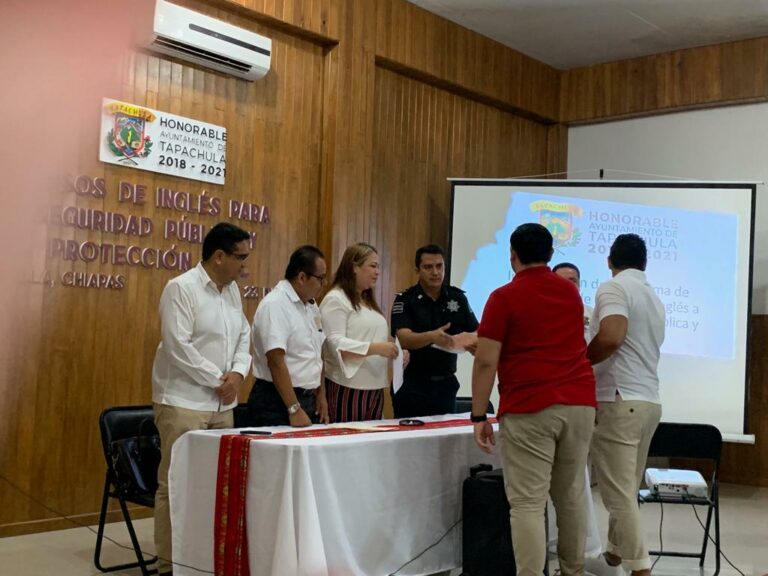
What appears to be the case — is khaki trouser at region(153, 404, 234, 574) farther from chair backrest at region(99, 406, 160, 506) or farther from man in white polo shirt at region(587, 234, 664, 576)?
man in white polo shirt at region(587, 234, 664, 576)

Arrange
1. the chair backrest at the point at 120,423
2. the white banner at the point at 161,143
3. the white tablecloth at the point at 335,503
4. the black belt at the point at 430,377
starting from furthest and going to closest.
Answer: the white banner at the point at 161,143
the black belt at the point at 430,377
the chair backrest at the point at 120,423
the white tablecloth at the point at 335,503

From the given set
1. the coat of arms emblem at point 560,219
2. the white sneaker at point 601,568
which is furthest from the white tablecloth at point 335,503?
the coat of arms emblem at point 560,219

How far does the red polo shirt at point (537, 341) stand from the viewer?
2.92 m

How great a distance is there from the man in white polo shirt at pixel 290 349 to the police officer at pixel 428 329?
1.66ft

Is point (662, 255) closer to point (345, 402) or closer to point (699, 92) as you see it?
point (699, 92)

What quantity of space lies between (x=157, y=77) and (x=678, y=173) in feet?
14.6

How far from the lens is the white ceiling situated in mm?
6258

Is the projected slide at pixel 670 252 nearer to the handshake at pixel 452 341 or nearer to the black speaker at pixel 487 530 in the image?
the handshake at pixel 452 341

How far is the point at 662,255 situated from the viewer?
6.36 m

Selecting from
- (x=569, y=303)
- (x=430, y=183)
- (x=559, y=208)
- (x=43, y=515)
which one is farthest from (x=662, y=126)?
(x=43, y=515)

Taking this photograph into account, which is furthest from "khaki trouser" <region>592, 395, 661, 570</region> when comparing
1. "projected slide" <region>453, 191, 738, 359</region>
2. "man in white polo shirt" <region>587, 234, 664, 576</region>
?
"projected slide" <region>453, 191, 738, 359</region>

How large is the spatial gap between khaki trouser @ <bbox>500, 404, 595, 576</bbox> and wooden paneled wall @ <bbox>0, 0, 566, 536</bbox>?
2472 millimetres

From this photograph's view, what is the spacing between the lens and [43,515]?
4.35 m

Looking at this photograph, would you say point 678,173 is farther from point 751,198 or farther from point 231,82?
point 231,82
